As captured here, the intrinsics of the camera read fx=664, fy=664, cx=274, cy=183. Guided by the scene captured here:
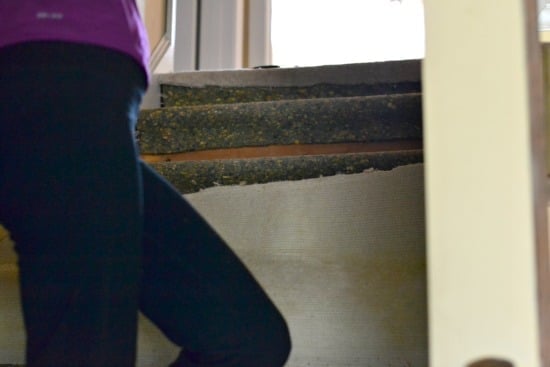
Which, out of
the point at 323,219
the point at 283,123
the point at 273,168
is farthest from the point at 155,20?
the point at 323,219

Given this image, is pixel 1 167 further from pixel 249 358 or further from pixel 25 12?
pixel 249 358

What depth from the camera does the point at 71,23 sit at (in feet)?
2.38

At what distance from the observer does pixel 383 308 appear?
1110 millimetres

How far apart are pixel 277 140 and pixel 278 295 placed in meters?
0.55

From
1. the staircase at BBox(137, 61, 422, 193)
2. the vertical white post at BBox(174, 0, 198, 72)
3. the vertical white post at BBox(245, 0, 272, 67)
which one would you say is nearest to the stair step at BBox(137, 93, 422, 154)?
the staircase at BBox(137, 61, 422, 193)

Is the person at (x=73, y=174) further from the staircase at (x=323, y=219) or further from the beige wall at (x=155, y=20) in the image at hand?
the beige wall at (x=155, y=20)

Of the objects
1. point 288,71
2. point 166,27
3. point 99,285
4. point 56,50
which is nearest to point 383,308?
point 99,285

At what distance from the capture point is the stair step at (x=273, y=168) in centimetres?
137

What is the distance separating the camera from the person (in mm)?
676

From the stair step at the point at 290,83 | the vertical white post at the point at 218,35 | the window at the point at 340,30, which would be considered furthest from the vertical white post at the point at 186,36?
the stair step at the point at 290,83

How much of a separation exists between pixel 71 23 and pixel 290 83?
3.77 feet

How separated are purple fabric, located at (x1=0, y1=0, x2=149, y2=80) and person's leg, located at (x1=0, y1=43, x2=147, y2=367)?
17 mm

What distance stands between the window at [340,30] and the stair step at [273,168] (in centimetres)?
168

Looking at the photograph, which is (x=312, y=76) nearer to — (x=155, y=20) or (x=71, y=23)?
(x=155, y=20)
